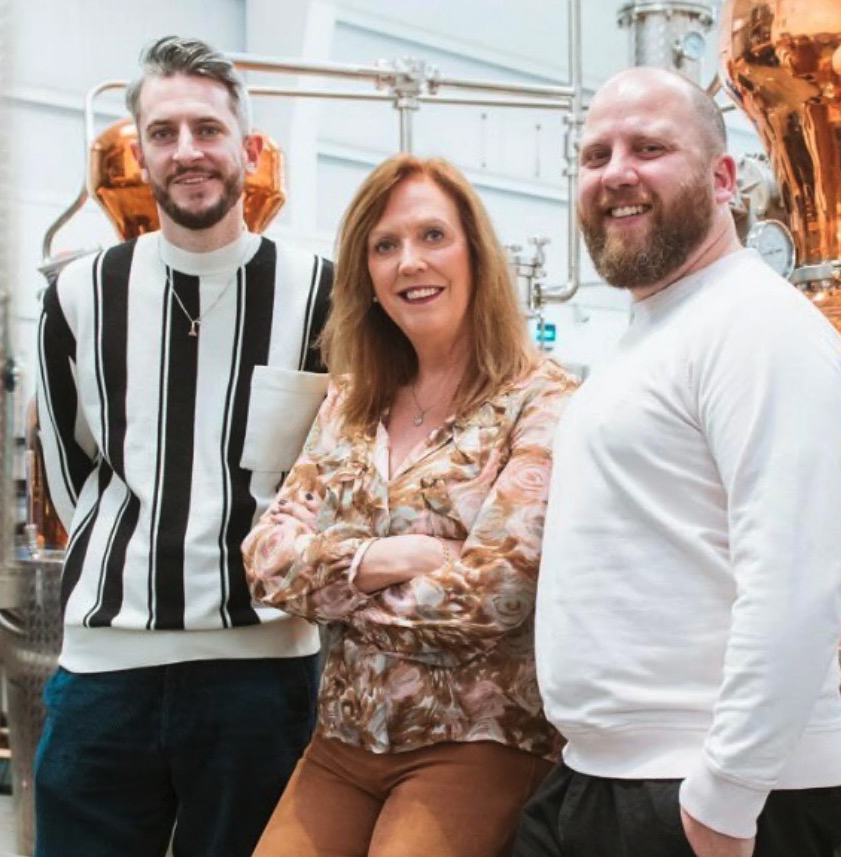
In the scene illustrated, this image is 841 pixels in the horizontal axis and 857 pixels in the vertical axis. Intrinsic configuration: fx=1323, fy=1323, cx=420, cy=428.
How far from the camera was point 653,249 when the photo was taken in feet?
3.98

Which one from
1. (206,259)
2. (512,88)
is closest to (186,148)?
(206,259)

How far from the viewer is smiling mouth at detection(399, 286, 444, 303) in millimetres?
1489

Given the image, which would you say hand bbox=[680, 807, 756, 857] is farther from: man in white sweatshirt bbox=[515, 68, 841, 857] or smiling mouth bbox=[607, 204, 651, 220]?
smiling mouth bbox=[607, 204, 651, 220]

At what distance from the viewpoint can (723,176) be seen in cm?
125

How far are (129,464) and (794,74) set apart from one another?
0.94 m

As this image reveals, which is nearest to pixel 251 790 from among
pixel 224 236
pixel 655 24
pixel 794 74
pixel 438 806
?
pixel 438 806

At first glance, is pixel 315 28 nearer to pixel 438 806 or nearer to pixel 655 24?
pixel 655 24

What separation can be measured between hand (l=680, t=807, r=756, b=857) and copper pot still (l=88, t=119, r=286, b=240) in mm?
1649

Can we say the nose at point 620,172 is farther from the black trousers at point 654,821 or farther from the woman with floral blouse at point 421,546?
the black trousers at point 654,821

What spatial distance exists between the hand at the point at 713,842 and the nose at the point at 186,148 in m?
1.00

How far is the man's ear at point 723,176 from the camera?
1236 mm

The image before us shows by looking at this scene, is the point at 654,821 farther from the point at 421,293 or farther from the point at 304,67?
the point at 304,67

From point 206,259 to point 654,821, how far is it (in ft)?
3.09

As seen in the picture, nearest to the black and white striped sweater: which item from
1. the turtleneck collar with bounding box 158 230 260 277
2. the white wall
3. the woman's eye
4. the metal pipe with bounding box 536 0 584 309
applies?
the turtleneck collar with bounding box 158 230 260 277
